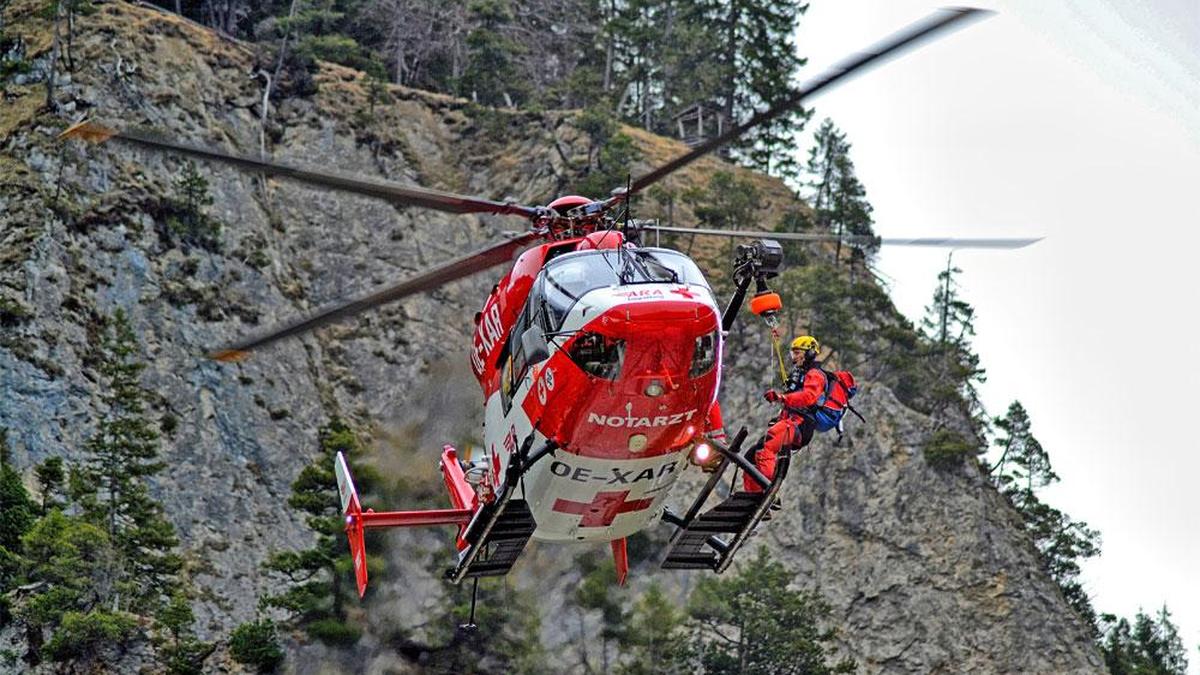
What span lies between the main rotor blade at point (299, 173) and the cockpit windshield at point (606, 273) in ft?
5.39

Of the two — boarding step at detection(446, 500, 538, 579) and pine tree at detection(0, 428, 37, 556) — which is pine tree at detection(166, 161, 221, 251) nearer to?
pine tree at detection(0, 428, 37, 556)

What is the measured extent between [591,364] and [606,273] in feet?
3.65

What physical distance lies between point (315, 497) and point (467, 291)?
58.3 feet

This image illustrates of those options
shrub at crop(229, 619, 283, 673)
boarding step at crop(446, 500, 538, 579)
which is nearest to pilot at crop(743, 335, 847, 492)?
boarding step at crop(446, 500, 538, 579)

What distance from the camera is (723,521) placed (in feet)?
60.2

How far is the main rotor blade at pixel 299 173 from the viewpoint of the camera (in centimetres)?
1487

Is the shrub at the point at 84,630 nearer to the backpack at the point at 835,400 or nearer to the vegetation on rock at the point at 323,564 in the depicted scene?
→ the vegetation on rock at the point at 323,564

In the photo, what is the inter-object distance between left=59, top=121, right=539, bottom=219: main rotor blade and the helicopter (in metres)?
0.03

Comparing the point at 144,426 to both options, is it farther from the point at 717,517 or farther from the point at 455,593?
the point at 717,517

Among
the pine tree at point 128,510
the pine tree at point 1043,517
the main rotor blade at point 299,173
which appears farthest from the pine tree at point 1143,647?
the main rotor blade at point 299,173

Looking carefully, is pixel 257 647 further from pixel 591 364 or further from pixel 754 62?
pixel 754 62

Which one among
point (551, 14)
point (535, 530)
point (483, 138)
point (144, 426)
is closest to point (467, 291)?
point (483, 138)

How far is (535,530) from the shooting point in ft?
61.6

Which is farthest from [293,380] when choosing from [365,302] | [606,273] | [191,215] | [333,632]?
[606,273]
